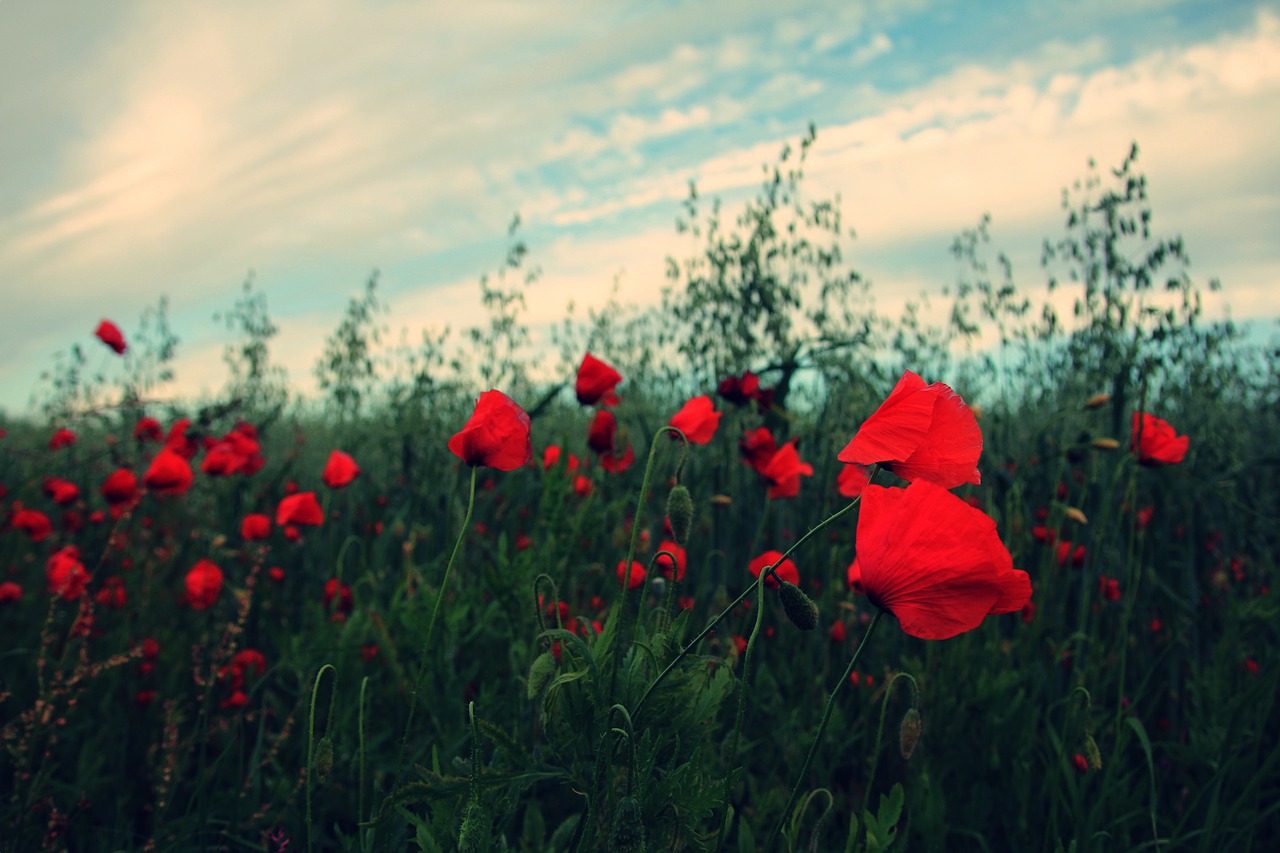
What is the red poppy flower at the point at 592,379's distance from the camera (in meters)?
1.68

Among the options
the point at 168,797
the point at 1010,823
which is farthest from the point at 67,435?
the point at 1010,823

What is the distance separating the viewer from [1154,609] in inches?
107

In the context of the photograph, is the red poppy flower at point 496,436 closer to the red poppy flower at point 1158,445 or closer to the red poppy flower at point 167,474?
the red poppy flower at point 1158,445

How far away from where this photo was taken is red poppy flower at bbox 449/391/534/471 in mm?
1188

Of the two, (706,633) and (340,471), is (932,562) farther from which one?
(340,471)

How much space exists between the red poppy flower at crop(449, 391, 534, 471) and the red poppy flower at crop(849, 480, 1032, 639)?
0.51m

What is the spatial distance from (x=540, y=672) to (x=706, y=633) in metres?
0.23

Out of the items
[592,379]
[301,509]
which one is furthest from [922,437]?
[301,509]

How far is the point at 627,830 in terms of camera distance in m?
0.85

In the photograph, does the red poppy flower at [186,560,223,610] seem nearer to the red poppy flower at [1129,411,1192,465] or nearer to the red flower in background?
the red flower in background

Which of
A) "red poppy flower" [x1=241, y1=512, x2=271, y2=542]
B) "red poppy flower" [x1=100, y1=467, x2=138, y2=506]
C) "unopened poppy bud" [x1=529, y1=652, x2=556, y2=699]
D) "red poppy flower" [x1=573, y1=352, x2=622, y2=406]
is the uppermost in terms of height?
"red poppy flower" [x1=573, y1=352, x2=622, y2=406]

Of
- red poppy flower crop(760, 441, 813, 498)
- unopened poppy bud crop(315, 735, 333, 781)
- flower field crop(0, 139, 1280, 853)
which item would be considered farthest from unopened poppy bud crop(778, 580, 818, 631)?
red poppy flower crop(760, 441, 813, 498)

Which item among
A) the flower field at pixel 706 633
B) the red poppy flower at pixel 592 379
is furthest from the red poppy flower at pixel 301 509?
the red poppy flower at pixel 592 379

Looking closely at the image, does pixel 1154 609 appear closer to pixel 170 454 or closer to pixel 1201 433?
pixel 1201 433
